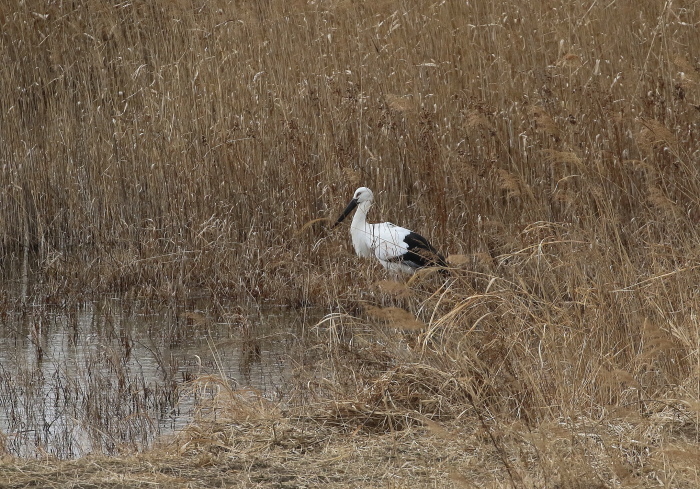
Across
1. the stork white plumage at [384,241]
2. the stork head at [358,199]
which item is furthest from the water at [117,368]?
the stork head at [358,199]

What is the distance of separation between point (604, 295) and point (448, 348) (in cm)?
75

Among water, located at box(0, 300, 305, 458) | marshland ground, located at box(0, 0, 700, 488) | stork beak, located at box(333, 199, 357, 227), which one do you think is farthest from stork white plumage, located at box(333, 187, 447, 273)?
water, located at box(0, 300, 305, 458)

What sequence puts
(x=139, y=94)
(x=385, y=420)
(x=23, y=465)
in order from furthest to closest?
(x=139, y=94) → (x=385, y=420) → (x=23, y=465)

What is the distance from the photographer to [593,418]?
334 cm

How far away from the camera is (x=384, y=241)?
6.19 m

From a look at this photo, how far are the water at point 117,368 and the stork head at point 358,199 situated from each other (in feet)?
2.65

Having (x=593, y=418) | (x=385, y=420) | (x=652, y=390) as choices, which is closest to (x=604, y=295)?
(x=652, y=390)

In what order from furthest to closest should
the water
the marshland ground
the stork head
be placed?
the stork head < the marshland ground < the water

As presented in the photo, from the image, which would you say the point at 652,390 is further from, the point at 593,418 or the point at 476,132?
the point at 476,132

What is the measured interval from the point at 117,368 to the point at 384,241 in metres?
2.08

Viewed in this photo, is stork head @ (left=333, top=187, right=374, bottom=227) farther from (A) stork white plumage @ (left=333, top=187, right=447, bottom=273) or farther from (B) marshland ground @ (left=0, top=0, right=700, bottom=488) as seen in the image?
(B) marshland ground @ (left=0, top=0, right=700, bottom=488)

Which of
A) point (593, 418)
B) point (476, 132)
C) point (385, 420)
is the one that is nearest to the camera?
point (593, 418)

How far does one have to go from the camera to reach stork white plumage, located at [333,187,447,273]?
6162 mm

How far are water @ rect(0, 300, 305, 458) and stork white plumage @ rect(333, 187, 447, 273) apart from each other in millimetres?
679
